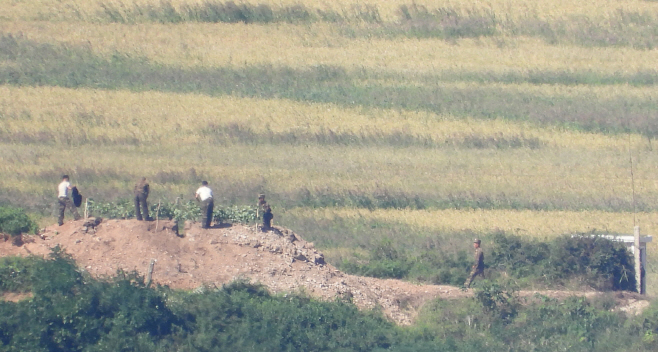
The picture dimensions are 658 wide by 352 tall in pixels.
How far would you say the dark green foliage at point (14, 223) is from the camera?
65.3ft

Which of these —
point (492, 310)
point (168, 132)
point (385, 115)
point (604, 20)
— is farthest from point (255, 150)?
point (604, 20)

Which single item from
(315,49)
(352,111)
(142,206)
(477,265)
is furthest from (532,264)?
(315,49)

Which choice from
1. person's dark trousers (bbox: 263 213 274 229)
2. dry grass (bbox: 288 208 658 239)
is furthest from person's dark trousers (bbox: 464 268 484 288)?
person's dark trousers (bbox: 263 213 274 229)

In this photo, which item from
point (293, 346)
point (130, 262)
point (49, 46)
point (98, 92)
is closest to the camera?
point (293, 346)

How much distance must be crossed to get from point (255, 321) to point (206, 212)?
3.12 metres

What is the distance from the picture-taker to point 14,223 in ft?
65.4

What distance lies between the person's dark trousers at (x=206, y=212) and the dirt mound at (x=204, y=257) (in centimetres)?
16

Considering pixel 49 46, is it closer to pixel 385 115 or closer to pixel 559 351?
pixel 385 115

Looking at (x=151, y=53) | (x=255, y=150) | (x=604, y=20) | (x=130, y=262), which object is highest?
(x=604, y=20)

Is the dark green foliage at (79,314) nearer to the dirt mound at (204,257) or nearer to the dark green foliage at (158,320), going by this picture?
the dark green foliage at (158,320)

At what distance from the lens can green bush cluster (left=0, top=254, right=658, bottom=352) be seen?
16984 millimetres

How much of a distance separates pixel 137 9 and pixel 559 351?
1063 inches

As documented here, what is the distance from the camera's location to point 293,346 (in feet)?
58.0

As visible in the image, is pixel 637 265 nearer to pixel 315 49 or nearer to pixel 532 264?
pixel 532 264
